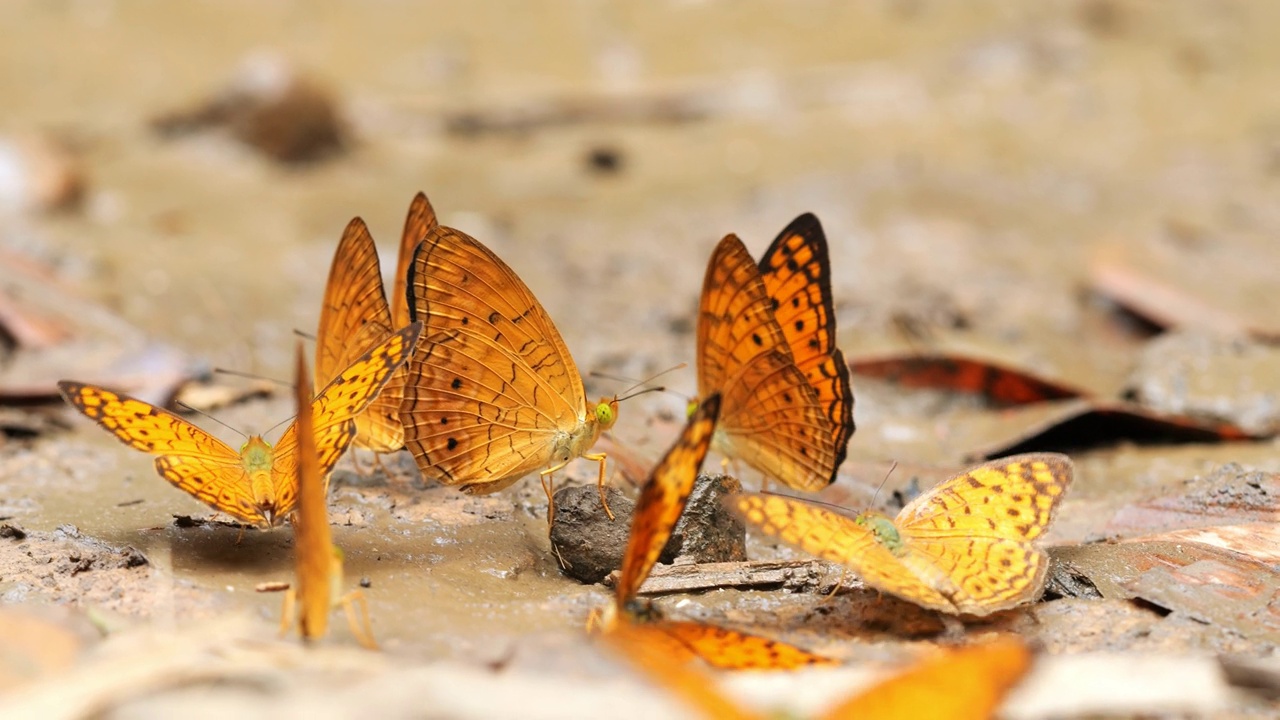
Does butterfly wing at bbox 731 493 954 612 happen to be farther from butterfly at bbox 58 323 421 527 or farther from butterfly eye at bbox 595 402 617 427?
butterfly at bbox 58 323 421 527

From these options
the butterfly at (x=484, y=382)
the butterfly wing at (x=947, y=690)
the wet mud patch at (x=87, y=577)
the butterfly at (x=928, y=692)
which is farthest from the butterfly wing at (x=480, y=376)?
the butterfly wing at (x=947, y=690)

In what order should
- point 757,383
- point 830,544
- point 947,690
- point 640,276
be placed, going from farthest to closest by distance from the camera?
point 640,276 → point 757,383 → point 830,544 → point 947,690

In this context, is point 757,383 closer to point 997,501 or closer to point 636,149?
point 997,501

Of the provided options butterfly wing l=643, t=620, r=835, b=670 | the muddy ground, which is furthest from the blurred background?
butterfly wing l=643, t=620, r=835, b=670

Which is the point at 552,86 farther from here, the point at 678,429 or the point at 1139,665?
the point at 1139,665

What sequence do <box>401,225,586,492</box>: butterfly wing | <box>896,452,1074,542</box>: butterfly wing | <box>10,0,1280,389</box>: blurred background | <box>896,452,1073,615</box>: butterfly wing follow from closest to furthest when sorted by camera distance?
<box>896,452,1073,615</box>: butterfly wing, <box>896,452,1074,542</box>: butterfly wing, <box>401,225,586,492</box>: butterfly wing, <box>10,0,1280,389</box>: blurred background

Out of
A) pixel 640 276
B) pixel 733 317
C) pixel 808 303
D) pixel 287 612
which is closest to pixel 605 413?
pixel 733 317

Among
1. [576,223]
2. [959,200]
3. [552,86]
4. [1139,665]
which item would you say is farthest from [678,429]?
[552,86]
